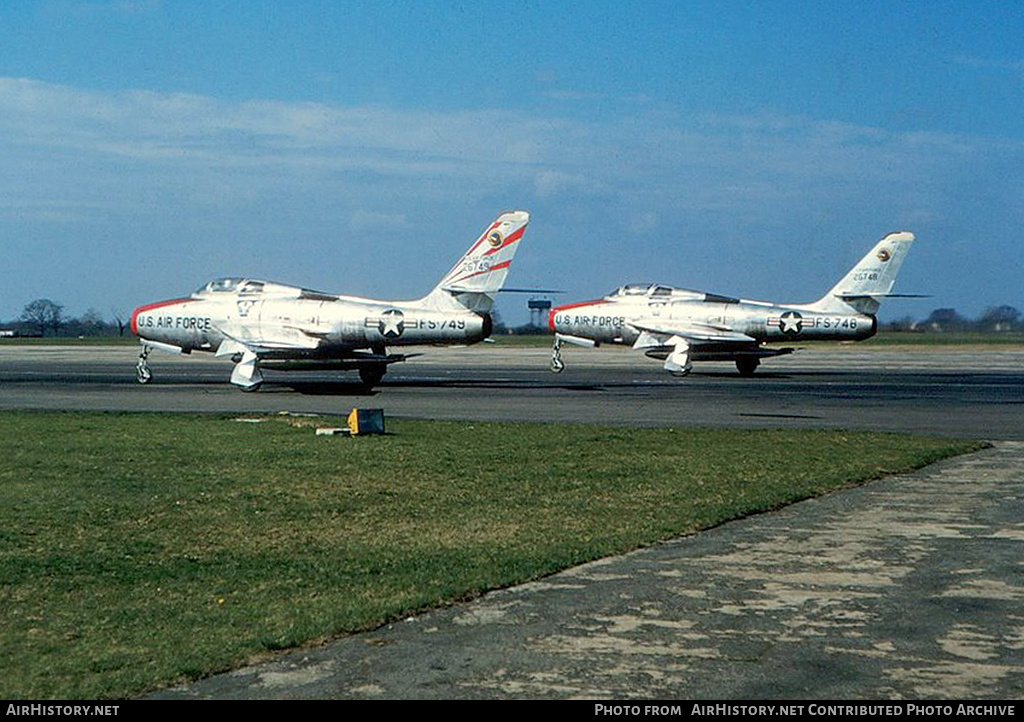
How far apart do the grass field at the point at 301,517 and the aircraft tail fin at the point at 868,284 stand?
25.6 metres

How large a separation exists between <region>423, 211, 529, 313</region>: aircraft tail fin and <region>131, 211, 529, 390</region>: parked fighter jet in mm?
30

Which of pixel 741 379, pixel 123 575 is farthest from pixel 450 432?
pixel 741 379

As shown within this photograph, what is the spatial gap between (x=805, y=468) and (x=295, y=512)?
786 cm

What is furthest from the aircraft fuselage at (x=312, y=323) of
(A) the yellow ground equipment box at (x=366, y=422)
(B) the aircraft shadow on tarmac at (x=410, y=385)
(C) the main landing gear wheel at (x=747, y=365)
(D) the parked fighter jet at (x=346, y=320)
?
(A) the yellow ground equipment box at (x=366, y=422)

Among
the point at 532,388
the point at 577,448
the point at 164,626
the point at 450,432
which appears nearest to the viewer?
the point at 164,626

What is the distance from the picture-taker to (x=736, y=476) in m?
17.0

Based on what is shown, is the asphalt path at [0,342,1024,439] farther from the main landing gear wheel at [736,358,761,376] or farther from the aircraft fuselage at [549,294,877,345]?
the aircraft fuselage at [549,294,877,345]

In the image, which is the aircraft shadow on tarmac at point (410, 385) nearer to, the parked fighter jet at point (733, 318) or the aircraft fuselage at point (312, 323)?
the aircraft fuselage at point (312, 323)

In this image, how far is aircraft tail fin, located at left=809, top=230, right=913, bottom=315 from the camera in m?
48.1
